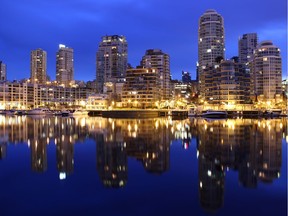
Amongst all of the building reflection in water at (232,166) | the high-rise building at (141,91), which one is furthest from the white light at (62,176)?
the high-rise building at (141,91)

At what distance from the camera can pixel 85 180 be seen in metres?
19.7

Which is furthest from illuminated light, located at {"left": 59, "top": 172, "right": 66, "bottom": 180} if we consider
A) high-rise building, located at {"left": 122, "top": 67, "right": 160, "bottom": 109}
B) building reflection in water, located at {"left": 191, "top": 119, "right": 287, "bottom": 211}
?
high-rise building, located at {"left": 122, "top": 67, "right": 160, "bottom": 109}

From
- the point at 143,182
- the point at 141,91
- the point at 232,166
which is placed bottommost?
the point at 143,182

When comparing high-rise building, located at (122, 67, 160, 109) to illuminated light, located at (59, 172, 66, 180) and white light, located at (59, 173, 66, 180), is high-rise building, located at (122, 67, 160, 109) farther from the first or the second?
white light, located at (59, 173, 66, 180)

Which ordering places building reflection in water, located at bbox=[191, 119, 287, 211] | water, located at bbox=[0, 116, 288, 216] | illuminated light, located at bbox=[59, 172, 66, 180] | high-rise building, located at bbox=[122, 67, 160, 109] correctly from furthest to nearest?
high-rise building, located at bbox=[122, 67, 160, 109]
illuminated light, located at bbox=[59, 172, 66, 180]
building reflection in water, located at bbox=[191, 119, 287, 211]
water, located at bbox=[0, 116, 288, 216]

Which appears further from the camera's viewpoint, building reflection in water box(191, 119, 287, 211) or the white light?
the white light

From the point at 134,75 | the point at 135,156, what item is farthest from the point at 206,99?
the point at 135,156

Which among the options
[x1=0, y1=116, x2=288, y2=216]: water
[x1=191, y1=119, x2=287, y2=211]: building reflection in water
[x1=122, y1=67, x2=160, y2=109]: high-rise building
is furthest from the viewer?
[x1=122, y1=67, x2=160, y2=109]: high-rise building

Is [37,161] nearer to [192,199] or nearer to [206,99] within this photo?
[192,199]

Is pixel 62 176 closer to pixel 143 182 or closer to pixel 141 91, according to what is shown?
pixel 143 182

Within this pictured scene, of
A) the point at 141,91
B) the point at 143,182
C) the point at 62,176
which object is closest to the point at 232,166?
the point at 143,182

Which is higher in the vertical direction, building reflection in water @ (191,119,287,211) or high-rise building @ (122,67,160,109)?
high-rise building @ (122,67,160,109)

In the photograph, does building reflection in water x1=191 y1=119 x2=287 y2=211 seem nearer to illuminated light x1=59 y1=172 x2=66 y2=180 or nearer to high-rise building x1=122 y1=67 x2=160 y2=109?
illuminated light x1=59 y1=172 x2=66 y2=180

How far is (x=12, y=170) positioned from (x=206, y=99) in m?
174
